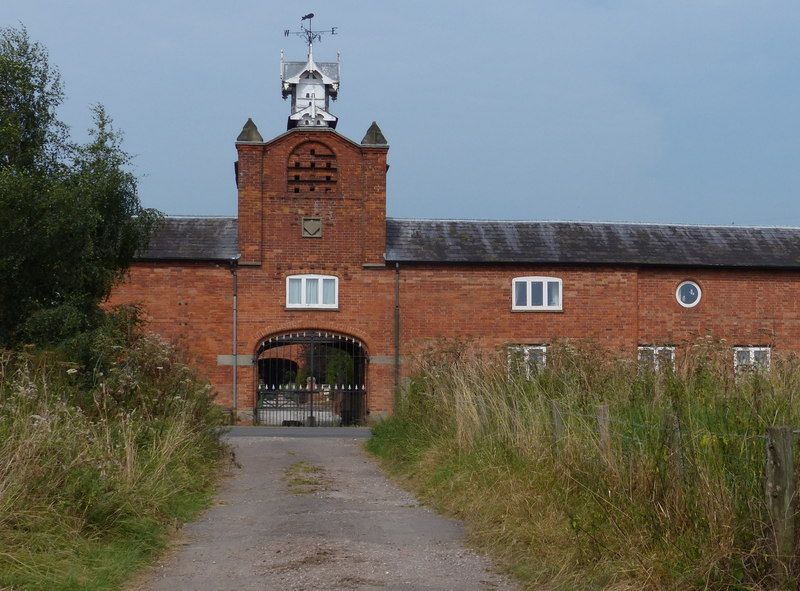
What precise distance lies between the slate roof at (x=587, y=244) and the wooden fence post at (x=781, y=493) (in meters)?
25.9

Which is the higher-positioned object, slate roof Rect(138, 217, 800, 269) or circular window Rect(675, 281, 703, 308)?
slate roof Rect(138, 217, 800, 269)

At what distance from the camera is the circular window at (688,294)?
1296 inches

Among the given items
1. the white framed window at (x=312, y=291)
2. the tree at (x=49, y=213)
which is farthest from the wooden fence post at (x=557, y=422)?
the white framed window at (x=312, y=291)

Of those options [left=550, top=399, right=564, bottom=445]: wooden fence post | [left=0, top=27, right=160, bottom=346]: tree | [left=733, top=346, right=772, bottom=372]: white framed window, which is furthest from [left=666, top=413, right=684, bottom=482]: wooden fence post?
[left=0, top=27, right=160, bottom=346]: tree

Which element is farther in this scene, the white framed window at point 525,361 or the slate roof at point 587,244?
the slate roof at point 587,244

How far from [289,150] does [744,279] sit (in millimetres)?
14857

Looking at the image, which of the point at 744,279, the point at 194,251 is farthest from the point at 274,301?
the point at 744,279

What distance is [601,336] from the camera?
3244 centimetres

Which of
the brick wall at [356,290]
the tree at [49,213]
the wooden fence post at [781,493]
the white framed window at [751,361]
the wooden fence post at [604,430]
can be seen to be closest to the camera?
the wooden fence post at [781,493]

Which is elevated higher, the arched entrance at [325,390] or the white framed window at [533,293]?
the white framed window at [533,293]

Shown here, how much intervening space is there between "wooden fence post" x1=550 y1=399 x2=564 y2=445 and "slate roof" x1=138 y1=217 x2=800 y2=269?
21.4 m

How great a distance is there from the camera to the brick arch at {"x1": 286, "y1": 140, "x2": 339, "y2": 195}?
106 feet

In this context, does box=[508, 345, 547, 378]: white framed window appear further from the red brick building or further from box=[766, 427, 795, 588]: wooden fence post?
the red brick building

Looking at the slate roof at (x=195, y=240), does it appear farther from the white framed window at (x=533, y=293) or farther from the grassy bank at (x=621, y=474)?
the grassy bank at (x=621, y=474)
